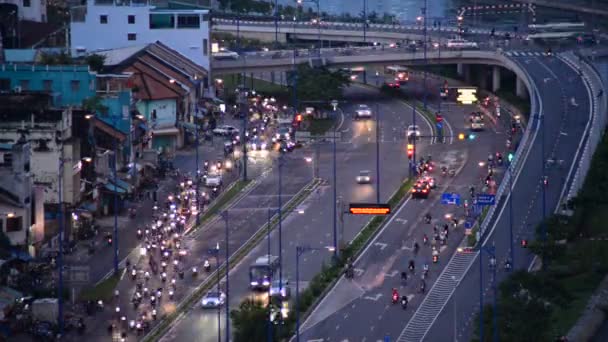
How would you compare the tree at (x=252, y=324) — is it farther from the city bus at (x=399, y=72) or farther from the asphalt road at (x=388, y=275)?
the city bus at (x=399, y=72)

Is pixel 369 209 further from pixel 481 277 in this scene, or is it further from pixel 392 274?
pixel 481 277

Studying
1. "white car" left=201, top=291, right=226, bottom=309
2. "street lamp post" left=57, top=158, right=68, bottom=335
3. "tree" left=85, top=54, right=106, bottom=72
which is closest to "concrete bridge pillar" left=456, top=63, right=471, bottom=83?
"tree" left=85, top=54, right=106, bottom=72

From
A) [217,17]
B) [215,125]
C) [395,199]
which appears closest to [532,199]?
[395,199]

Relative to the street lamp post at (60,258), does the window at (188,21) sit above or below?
above

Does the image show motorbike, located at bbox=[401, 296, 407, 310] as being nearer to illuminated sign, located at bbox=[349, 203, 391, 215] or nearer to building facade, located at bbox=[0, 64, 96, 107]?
illuminated sign, located at bbox=[349, 203, 391, 215]

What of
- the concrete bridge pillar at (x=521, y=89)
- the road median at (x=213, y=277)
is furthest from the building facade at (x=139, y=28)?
the road median at (x=213, y=277)

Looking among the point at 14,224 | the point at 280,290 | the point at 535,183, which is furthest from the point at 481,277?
the point at 14,224
